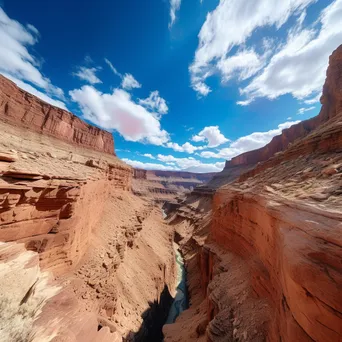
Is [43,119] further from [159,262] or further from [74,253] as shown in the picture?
[159,262]

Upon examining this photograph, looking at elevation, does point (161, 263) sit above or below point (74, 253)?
below

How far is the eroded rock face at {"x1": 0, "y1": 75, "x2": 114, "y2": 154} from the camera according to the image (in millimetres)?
20625

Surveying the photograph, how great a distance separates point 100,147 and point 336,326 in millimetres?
40715

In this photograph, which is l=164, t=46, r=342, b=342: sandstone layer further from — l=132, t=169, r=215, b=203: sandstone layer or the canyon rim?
l=132, t=169, r=215, b=203: sandstone layer

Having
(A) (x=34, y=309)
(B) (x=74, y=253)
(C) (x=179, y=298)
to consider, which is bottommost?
(C) (x=179, y=298)

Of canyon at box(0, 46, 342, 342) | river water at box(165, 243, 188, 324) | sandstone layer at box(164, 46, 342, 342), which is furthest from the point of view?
river water at box(165, 243, 188, 324)

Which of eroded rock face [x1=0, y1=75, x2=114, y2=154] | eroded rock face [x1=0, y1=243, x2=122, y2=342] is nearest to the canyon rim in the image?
eroded rock face [x1=0, y1=243, x2=122, y2=342]

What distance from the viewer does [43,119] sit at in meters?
25.8

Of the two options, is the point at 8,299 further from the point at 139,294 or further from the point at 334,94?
the point at 334,94

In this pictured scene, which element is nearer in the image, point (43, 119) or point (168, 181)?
point (43, 119)

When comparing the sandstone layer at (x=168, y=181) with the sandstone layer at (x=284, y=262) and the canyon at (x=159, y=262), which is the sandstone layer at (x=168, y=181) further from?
the sandstone layer at (x=284, y=262)

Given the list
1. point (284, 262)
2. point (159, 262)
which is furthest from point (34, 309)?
point (159, 262)

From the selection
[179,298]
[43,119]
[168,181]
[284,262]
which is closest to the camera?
[284,262]

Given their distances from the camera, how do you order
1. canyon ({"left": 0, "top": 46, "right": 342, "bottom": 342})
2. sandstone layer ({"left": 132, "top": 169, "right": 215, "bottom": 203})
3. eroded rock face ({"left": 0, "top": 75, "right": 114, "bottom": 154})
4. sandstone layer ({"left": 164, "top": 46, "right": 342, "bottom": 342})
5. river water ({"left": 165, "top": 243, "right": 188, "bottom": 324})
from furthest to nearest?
sandstone layer ({"left": 132, "top": 169, "right": 215, "bottom": 203}) → eroded rock face ({"left": 0, "top": 75, "right": 114, "bottom": 154}) → river water ({"left": 165, "top": 243, "right": 188, "bottom": 324}) → canyon ({"left": 0, "top": 46, "right": 342, "bottom": 342}) → sandstone layer ({"left": 164, "top": 46, "right": 342, "bottom": 342})
